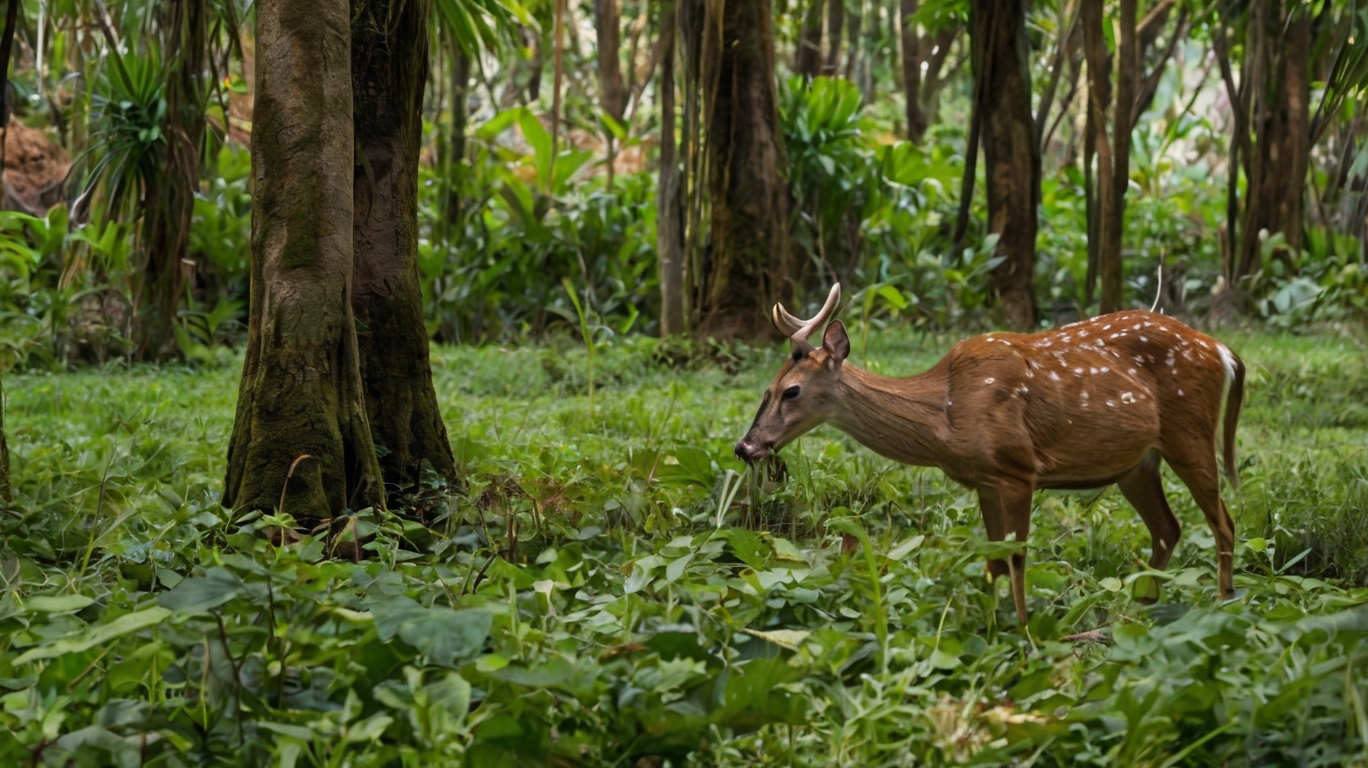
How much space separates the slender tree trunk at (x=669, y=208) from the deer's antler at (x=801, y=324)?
493cm

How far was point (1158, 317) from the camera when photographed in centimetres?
451

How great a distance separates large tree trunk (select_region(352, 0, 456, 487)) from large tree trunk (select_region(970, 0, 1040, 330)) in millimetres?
6567

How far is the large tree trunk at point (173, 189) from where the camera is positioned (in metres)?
5.50

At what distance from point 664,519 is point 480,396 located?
366 cm

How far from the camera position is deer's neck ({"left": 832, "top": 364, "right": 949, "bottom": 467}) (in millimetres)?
4055

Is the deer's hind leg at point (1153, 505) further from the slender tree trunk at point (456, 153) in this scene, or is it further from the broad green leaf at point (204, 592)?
the slender tree trunk at point (456, 153)

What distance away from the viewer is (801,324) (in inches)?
172

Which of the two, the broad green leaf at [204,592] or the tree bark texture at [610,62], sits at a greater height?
the tree bark texture at [610,62]

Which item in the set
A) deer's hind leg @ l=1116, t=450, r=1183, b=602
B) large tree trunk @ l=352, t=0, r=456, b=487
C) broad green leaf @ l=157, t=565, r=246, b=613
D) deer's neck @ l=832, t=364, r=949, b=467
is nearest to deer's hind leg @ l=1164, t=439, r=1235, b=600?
deer's hind leg @ l=1116, t=450, r=1183, b=602

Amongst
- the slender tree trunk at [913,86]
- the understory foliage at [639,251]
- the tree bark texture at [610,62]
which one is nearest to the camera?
the understory foliage at [639,251]


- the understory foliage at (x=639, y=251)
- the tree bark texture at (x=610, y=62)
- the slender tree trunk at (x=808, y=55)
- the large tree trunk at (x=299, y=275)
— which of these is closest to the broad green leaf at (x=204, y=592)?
the large tree trunk at (x=299, y=275)

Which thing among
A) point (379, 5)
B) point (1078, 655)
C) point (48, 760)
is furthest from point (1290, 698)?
point (379, 5)

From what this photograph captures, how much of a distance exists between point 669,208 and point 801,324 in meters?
5.17

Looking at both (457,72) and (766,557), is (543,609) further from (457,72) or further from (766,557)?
(457,72)
